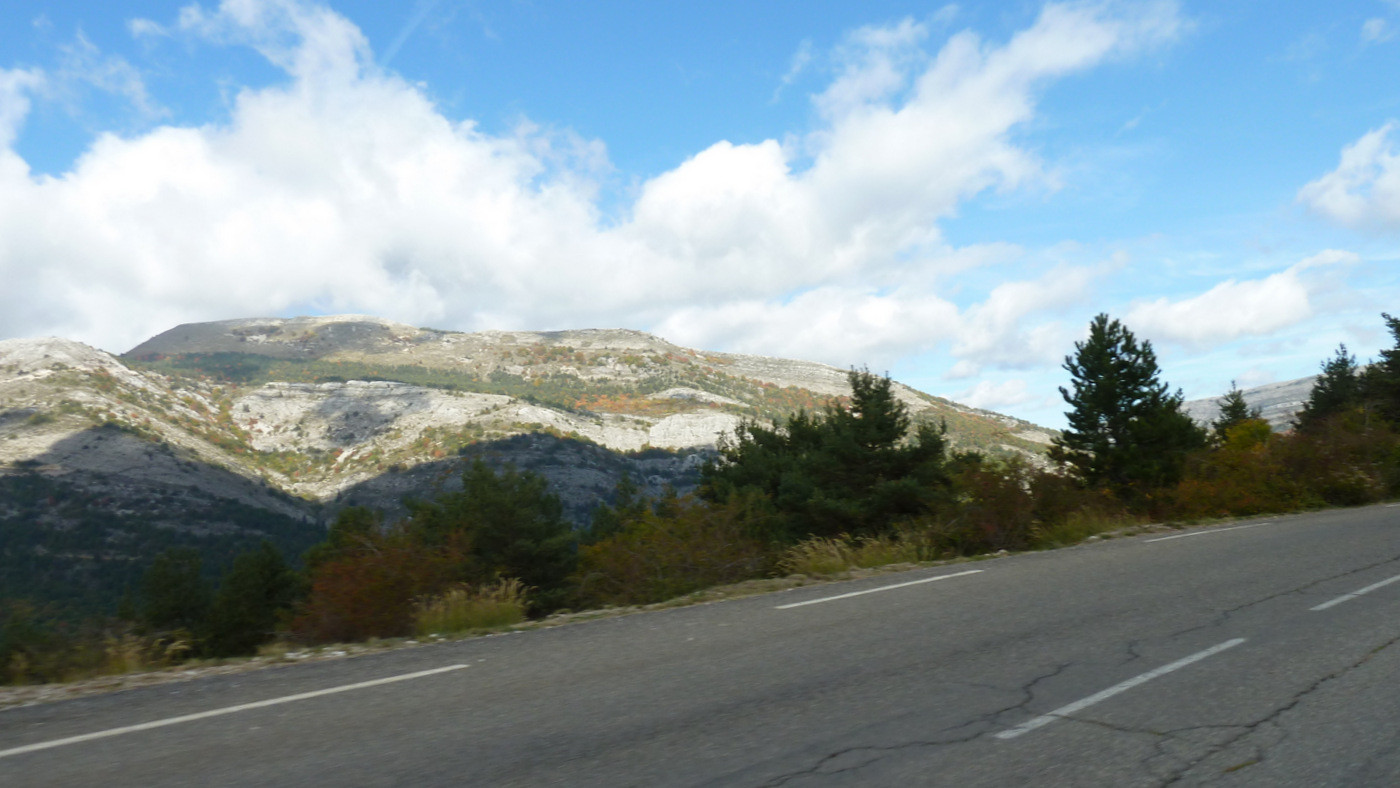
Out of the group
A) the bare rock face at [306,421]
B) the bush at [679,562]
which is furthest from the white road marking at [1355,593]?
the bare rock face at [306,421]

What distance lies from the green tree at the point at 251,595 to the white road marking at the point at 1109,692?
43.2 m

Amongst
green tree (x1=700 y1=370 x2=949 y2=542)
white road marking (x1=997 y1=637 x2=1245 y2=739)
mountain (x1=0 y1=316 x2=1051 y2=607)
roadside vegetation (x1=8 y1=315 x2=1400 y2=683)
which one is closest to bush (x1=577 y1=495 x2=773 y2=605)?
roadside vegetation (x1=8 y1=315 x2=1400 y2=683)

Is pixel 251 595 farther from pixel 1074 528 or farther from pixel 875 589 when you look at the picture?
pixel 875 589

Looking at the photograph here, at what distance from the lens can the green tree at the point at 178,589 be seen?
148ft

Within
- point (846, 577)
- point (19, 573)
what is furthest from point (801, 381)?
point (846, 577)

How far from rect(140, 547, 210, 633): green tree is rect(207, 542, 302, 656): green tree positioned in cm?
220

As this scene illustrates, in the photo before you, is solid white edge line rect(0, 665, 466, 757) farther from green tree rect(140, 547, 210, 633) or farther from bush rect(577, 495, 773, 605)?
green tree rect(140, 547, 210, 633)

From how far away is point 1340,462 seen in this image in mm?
23078

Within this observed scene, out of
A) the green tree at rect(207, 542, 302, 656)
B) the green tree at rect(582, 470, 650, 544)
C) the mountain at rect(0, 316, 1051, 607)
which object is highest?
the mountain at rect(0, 316, 1051, 607)

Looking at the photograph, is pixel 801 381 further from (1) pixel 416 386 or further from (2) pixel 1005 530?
(2) pixel 1005 530

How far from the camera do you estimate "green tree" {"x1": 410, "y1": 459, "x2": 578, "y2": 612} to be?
2842 centimetres

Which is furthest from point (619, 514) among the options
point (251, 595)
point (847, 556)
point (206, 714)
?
point (206, 714)

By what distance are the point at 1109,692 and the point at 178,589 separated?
54.2 metres

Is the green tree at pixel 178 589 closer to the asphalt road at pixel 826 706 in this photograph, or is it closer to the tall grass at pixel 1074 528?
the tall grass at pixel 1074 528
